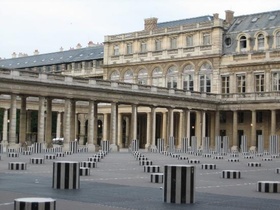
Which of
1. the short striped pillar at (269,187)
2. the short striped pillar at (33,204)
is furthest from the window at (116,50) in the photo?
the short striped pillar at (33,204)

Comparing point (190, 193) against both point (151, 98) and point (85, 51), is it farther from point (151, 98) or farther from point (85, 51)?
point (85, 51)

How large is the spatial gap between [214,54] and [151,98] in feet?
53.3

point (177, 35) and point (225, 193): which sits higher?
point (177, 35)

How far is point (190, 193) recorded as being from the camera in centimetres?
1616

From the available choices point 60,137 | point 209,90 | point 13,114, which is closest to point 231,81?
point 209,90

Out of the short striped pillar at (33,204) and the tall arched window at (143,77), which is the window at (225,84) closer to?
the tall arched window at (143,77)

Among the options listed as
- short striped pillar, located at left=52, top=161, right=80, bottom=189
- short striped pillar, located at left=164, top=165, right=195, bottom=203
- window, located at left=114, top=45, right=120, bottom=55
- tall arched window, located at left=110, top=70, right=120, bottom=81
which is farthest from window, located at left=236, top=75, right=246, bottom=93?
short striped pillar, located at left=164, top=165, right=195, bottom=203

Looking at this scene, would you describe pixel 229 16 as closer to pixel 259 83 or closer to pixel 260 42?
pixel 260 42

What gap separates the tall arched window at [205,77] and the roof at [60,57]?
2469 centimetres

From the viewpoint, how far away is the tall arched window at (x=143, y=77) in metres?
95.2

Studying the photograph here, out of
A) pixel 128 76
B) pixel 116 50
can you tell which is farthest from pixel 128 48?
pixel 128 76

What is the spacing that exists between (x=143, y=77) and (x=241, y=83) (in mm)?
16968

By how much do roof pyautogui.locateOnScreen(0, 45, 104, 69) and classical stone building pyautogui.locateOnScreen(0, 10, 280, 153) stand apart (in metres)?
12.0

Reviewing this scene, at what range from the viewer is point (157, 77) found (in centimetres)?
9381
